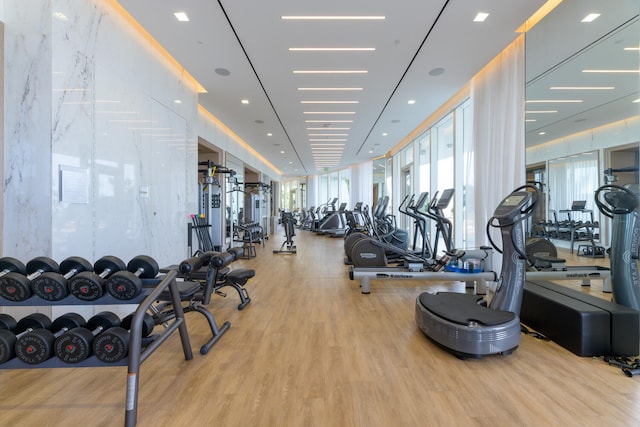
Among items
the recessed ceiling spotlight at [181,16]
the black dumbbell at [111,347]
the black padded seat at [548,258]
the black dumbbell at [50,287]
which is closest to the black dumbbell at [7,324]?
the black dumbbell at [50,287]

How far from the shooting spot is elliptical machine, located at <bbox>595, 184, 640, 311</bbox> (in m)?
2.55

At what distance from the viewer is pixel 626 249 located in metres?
2.63

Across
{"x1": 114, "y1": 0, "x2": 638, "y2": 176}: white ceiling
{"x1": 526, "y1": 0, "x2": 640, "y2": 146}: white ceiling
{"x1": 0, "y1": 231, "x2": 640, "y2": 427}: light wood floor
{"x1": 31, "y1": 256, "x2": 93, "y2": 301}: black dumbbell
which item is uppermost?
{"x1": 114, "y1": 0, "x2": 638, "y2": 176}: white ceiling

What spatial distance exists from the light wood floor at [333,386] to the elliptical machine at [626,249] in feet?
2.51

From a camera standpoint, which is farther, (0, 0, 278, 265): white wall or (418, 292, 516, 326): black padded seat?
(0, 0, 278, 265): white wall

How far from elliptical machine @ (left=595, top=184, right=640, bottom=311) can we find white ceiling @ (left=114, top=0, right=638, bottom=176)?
4.71 ft

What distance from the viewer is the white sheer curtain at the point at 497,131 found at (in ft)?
12.8

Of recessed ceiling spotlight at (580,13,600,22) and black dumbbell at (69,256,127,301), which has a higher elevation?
recessed ceiling spotlight at (580,13,600,22)

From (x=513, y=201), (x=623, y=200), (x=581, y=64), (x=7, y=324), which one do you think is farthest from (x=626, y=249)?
(x=7, y=324)

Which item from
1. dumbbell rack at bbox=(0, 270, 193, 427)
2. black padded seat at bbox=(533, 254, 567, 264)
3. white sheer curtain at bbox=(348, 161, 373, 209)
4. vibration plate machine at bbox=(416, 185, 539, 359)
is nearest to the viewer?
dumbbell rack at bbox=(0, 270, 193, 427)

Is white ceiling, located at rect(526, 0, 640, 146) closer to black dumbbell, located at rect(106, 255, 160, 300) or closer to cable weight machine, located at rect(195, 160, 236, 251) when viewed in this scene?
black dumbbell, located at rect(106, 255, 160, 300)

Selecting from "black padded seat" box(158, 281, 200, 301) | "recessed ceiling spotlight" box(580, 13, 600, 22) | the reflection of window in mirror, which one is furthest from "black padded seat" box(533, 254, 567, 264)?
"black padded seat" box(158, 281, 200, 301)

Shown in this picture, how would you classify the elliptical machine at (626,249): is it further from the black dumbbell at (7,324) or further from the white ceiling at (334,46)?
the black dumbbell at (7,324)

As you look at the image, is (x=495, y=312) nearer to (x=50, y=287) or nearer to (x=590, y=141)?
(x=50, y=287)
